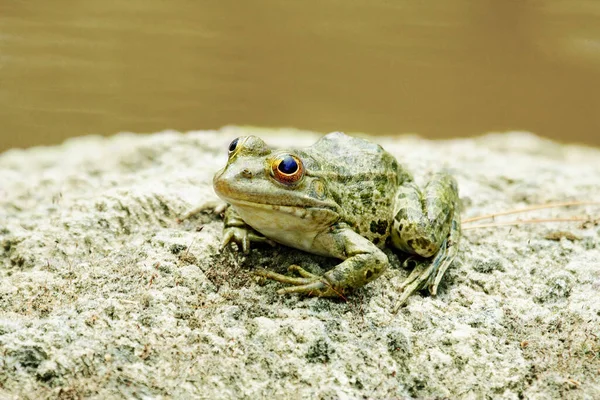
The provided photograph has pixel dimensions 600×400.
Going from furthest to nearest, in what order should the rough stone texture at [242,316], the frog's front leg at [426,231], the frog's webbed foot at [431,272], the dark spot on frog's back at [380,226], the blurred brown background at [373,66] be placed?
the blurred brown background at [373,66] < the dark spot on frog's back at [380,226] < the frog's front leg at [426,231] < the frog's webbed foot at [431,272] < the rough stone texture at [242,316]

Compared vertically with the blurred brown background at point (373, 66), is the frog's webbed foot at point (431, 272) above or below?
below

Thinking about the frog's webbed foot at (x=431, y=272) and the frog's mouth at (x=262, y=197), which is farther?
the frog's webbed foot at (x=431, y=272)

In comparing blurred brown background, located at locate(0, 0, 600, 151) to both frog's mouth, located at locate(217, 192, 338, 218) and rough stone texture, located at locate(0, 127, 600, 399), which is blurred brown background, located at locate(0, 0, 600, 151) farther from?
frog's mouth, located at locate(217, 192, 338, 218)

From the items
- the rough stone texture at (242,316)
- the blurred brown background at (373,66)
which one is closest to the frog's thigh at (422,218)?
the rough stone texture at (242,316)

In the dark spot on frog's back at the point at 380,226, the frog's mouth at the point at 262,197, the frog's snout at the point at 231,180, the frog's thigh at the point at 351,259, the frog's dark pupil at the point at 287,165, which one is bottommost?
the frog's thigh at the point at 351,259

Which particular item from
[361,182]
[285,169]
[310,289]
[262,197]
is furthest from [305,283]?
[361,182]

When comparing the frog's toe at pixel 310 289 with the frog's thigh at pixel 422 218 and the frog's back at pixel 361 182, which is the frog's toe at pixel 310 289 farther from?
the frog's thigh at pixel 422 218

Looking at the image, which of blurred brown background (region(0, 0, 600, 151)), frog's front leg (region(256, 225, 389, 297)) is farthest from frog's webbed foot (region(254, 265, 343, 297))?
blurred brown background (region(0, 0, 600, 151))
